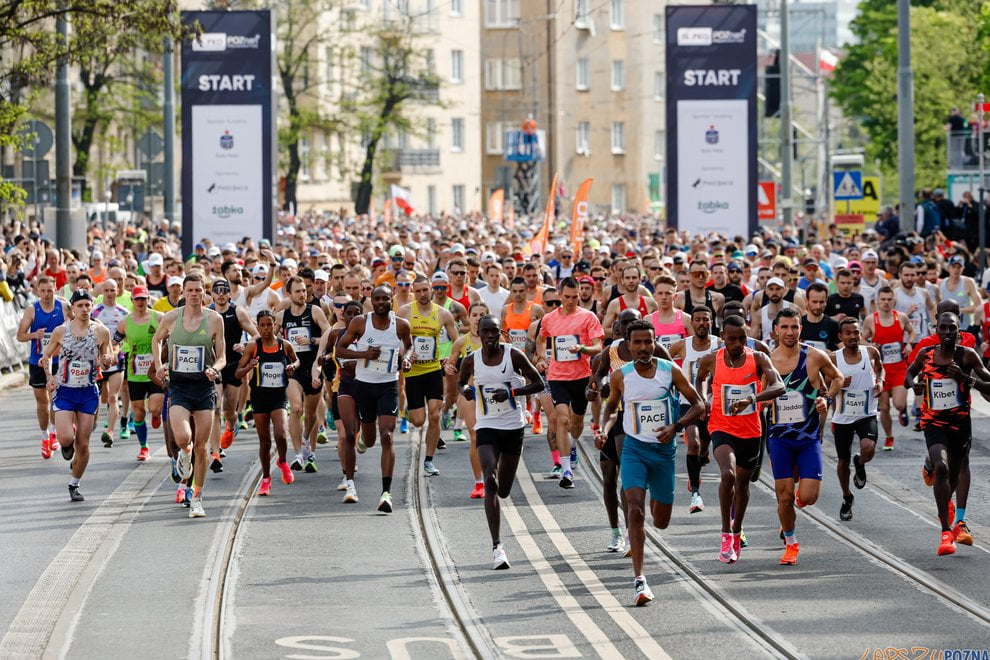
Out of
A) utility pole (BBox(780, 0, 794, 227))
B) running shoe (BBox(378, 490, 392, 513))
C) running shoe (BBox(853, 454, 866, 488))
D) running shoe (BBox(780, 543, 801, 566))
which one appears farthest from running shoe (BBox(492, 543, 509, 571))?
utility pole (BBox(780, 0, 794, 227))

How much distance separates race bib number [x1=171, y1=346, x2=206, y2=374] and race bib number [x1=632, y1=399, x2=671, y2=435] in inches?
176

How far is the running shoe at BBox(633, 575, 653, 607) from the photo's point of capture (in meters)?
10.9

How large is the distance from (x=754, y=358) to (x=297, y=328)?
5.90 m

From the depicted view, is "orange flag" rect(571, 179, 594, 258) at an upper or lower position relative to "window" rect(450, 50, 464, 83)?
lower

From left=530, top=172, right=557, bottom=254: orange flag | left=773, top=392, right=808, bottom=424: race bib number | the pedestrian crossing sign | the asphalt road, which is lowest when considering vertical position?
the asphalt road

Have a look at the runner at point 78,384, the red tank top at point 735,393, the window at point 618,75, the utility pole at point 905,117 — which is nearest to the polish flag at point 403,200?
the utility pole at point 905,117

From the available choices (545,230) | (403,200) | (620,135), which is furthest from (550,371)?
(620,135)

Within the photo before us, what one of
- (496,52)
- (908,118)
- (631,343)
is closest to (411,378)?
(631,343)

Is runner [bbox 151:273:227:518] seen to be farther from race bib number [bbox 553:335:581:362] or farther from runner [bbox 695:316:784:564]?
runner [bbox 695:316:784:564]

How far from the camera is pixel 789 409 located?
41.8 ft

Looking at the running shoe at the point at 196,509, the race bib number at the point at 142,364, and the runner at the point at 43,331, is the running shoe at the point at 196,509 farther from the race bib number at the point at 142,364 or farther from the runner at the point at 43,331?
the runner at the point at 43,331

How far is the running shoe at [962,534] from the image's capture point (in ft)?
42.6

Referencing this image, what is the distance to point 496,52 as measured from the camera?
95500 millimetres

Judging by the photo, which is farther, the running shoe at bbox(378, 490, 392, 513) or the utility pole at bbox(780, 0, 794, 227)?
the utility pole at bbox(780, 0, 794, 227)
